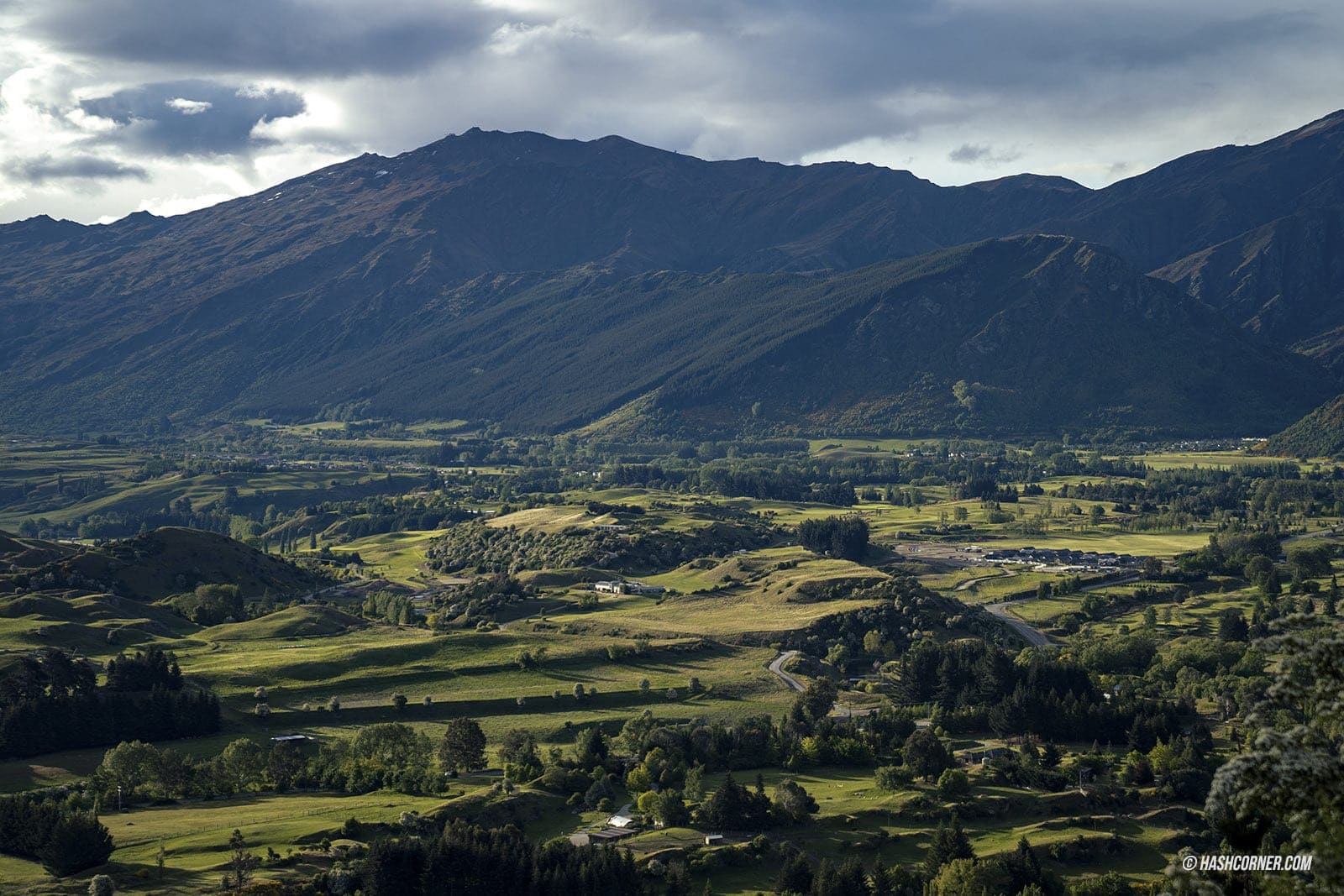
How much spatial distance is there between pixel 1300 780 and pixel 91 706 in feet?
337

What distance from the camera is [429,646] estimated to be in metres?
144

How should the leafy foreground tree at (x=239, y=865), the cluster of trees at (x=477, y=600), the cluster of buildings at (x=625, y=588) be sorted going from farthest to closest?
the cluster of buildings at (x=625, y=588) < the cluster of trees at (x=477, y=600) < the leafy foreground tree at (x=239, y=865)

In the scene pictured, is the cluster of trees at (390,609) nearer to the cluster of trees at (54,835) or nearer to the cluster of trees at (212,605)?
the cluster of trees at (212,605)

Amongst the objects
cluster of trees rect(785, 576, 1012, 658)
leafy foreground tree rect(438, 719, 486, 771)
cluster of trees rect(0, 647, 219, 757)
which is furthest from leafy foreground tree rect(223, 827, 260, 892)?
cluster of trees rect(785, 576, 1012, 658)

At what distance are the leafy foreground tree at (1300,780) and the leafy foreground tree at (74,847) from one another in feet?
217

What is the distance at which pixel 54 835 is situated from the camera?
76.4 meters

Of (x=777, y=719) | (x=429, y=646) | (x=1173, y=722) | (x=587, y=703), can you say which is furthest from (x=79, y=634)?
(x=1173, y=722)

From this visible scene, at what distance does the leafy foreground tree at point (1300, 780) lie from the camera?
25.7 m

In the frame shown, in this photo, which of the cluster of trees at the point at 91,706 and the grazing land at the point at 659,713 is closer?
the grazing land at the point at 659,713

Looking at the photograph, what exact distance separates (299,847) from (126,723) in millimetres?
36578

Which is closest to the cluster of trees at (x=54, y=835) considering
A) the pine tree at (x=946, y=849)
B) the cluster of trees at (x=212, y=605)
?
the pine tree at (x=946, y=849)

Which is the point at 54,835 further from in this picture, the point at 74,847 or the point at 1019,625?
the point at 1019,625

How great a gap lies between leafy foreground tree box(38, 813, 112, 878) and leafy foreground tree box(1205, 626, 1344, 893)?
66078 mm

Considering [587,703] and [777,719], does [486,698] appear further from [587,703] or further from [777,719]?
[777,719]
